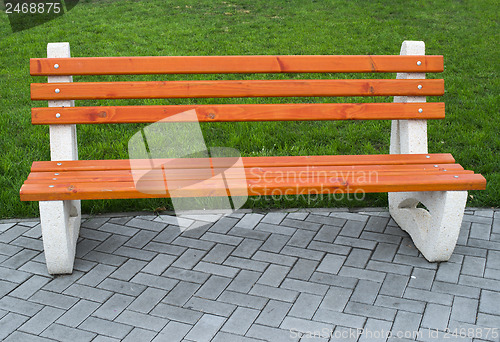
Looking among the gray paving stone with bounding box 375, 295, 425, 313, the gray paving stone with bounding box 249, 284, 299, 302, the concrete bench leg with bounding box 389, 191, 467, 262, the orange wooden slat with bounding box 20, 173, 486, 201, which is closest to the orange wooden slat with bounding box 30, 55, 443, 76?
the orange wooden slat with bounding box 20, 173, 486, 201

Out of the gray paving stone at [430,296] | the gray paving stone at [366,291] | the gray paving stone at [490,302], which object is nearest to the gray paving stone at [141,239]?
the gray paving stone at [366,291]

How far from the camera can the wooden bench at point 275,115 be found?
11.1ft

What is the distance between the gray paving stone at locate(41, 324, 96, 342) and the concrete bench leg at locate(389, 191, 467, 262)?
196 cm

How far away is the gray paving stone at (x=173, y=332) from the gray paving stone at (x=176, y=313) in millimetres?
36

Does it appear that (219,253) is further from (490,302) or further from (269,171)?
(490,302)

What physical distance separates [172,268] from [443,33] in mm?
6058

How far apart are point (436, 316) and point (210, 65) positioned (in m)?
1.88

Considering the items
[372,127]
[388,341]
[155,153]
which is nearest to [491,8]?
[372,127]

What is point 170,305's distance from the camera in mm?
3227

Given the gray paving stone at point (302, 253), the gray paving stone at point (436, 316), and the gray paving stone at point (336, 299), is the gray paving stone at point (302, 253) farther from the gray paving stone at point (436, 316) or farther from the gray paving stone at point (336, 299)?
the gray paving stone at point (436, 316)

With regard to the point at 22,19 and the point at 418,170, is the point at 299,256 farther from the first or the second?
the point at 22,19

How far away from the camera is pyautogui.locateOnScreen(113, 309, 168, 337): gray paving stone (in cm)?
304

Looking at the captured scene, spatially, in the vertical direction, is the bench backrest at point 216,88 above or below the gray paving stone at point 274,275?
above

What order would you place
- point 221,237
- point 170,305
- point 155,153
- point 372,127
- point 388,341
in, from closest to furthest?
point 388,341
point 170,305
point 221,237
point 155,153
point 372,127
